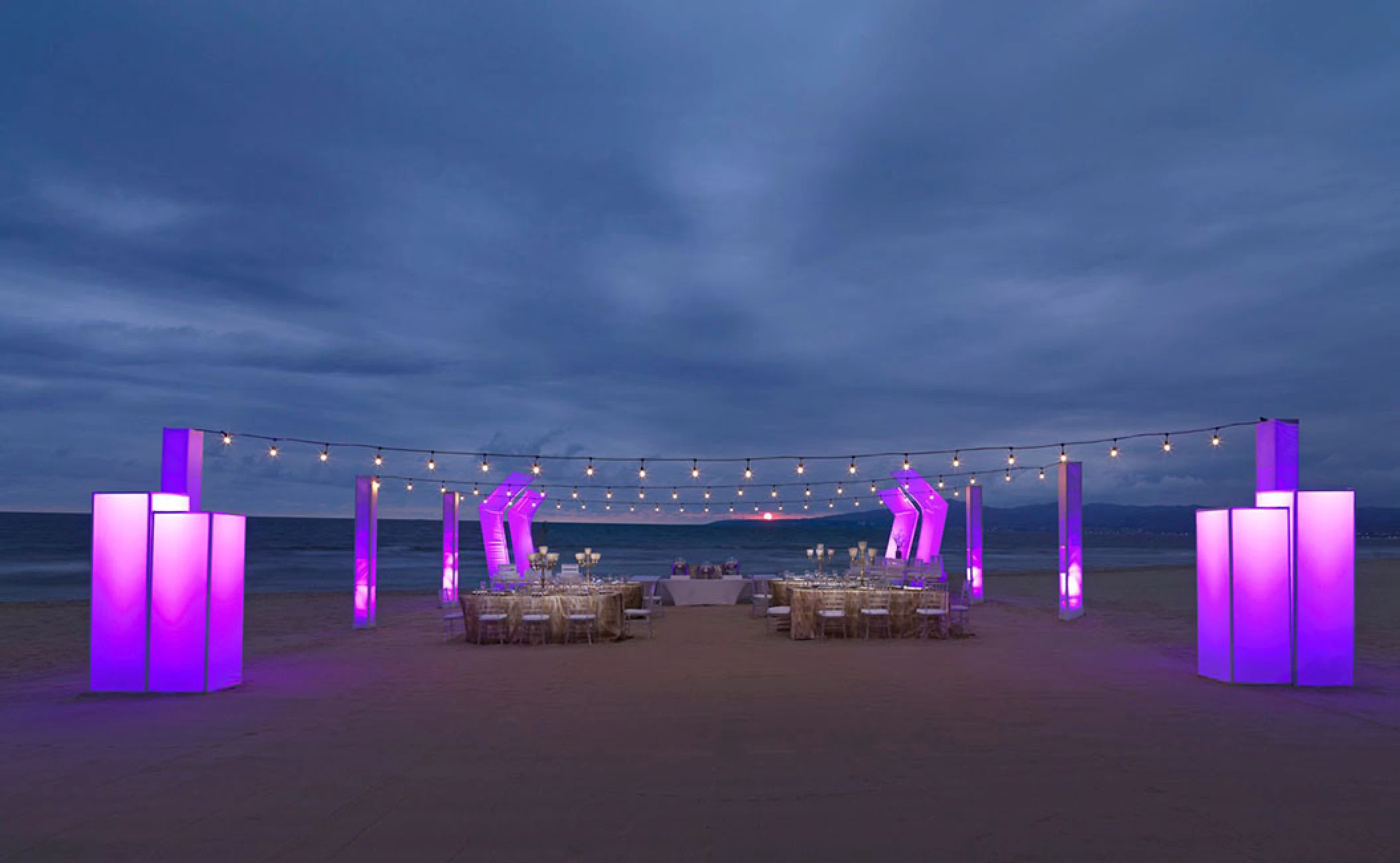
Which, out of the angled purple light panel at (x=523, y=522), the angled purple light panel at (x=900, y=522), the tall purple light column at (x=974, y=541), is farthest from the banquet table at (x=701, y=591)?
the tall purple light column at (x=974, y=541)

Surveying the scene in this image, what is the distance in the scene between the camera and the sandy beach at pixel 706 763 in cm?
369

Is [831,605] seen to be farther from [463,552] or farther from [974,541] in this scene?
[463,552]

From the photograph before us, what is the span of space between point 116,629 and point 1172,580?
2244 centimetres

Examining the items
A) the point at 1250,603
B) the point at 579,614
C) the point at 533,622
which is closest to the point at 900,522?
the point at 579,614

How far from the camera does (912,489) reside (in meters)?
18.7

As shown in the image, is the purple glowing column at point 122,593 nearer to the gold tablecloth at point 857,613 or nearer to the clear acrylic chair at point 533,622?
the clear acrylic chair at point 533,622

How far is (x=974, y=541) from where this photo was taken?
58.2 feet

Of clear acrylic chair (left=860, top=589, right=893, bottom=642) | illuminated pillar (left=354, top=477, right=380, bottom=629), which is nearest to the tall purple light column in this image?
clear acrylic chair (left=860, top=589, right=893, bottom=642)

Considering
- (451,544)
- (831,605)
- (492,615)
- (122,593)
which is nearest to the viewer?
(122,593)

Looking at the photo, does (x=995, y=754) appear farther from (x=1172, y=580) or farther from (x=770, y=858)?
(x=1172, y=580)

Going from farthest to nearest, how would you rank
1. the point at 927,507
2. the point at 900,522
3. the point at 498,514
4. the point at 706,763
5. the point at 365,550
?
the point at 900,522 < the point at 927,507 < the point at 498,514 < the point at 365,550 < the point at 706,763

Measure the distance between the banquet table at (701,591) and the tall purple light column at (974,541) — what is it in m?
4.72

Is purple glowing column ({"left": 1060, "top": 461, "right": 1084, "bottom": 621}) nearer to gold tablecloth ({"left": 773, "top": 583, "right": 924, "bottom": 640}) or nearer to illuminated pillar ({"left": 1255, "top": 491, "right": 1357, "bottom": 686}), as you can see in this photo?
gold tablecloth ({"left": 773, "top": 583, "right": 924, "bottom": 640})

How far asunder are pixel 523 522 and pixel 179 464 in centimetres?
1167
